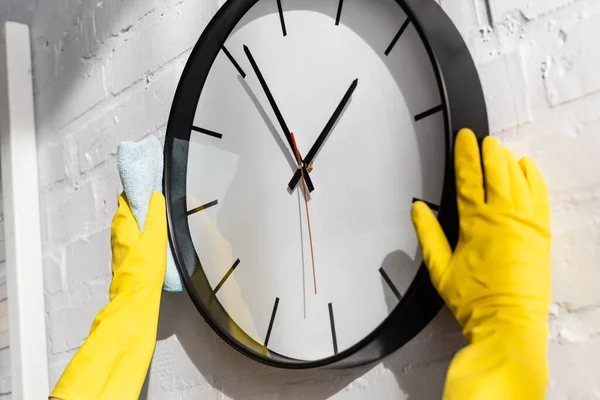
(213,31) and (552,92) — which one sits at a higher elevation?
(213,31)

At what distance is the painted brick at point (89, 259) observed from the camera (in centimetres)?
110

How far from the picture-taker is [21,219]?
1.25 metres

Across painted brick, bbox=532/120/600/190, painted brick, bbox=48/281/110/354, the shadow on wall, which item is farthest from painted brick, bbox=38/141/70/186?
painted brick, bbox=532/120/600/190

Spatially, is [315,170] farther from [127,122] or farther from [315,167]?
[127,122]

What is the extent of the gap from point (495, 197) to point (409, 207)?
11cm

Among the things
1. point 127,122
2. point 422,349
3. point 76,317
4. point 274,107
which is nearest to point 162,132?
point 127,122

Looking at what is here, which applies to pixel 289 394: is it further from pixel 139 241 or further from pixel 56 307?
pixel 56 307

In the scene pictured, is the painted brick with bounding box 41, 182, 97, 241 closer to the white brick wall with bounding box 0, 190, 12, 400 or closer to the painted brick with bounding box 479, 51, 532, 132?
the white brick wall with bounding box 0, 190, 12, 400

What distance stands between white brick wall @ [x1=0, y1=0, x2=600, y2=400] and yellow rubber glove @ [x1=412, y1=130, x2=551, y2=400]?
0.04 metres

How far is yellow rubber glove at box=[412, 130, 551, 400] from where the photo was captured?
0.56m

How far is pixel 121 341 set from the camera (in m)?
0.86

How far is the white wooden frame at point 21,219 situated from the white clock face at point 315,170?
48 centimetres

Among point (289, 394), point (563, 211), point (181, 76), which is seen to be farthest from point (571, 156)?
point (181, 76)

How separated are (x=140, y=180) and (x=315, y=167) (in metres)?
0.27
